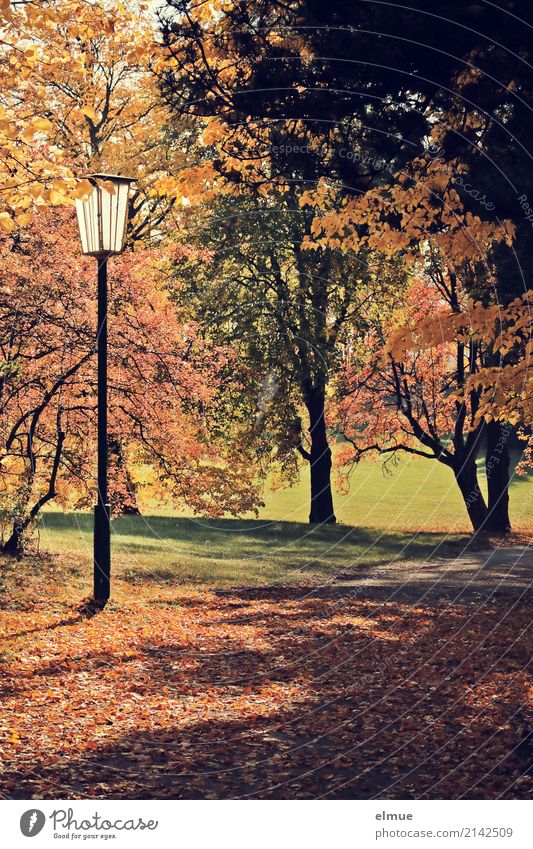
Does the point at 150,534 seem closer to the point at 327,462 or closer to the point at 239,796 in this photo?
the point at 327,462

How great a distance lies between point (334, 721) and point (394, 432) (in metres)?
18.4

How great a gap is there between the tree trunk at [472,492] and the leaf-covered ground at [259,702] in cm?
1153

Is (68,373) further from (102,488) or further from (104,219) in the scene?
(102,488)

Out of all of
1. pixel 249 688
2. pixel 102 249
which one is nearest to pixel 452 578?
pixel 249 688

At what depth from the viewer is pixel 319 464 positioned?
24859mm

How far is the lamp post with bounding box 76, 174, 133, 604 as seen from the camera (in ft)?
35.7

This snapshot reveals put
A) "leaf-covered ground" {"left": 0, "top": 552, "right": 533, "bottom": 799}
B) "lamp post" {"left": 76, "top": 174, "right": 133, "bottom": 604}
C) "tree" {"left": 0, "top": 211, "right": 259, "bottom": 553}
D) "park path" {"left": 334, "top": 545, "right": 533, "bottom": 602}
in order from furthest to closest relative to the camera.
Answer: "park path" {"left": 334, "top": 545, "right": 533, "bottom": 602} < "tree" {"left": 0, "top": 211, "right": 259, "bottom": 553} < "lamp post" {"left": 76, "top": 174, "right": 133, "bottom": 604} < "leaf-covered ground" {"left": 0, "top": 552, "right": 533, "bottom": 799}

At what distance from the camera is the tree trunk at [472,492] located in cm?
2366

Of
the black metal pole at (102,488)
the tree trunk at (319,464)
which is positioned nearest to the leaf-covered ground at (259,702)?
the black metal pole at (102,488)

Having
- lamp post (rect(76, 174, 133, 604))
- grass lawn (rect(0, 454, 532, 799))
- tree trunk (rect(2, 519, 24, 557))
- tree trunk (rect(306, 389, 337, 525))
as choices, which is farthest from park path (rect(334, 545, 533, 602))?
tree trunk (rect(2, 519, 24, 557))

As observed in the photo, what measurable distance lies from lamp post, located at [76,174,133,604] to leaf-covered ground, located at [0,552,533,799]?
2.06 feet

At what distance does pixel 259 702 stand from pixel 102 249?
19.7 feet

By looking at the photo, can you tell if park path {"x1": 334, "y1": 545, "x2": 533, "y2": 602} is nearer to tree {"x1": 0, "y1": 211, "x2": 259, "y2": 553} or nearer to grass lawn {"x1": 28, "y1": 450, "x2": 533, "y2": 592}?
grass lawn {"x1": 28, "y1": 450, "x2": 533, "y2": 592}

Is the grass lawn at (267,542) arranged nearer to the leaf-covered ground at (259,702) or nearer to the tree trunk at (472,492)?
the tree trunk at (472,492)
